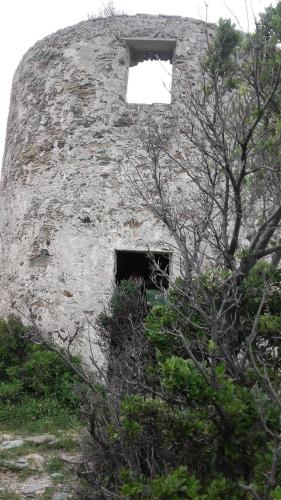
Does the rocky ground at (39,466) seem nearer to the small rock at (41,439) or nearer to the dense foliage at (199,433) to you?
the small rock at (41,439)

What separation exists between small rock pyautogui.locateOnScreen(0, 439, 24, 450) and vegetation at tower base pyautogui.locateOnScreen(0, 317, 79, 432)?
459 millimetres

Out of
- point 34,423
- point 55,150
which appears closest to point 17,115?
point 55,150

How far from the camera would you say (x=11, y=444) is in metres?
5.51

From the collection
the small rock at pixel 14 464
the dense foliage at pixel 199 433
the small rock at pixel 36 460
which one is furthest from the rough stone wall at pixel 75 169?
the dense foliage at pixel 199 433

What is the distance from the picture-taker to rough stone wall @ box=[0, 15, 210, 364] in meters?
7.79

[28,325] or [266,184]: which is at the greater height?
[266,184]

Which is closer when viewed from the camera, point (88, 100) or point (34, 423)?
point (34, 423)

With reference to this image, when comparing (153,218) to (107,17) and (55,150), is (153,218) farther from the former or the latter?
(107,17)

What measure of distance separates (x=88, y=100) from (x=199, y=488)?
6.66m

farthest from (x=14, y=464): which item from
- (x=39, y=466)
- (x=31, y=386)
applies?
(x=31, y=386)

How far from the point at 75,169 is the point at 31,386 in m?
3.03

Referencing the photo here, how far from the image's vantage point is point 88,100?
8.50 meters

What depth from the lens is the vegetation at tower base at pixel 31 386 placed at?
6.28 m

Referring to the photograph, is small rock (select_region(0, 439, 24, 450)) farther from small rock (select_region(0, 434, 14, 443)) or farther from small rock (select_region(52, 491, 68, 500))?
small rock (select_region(52, 491, 68, 500))
